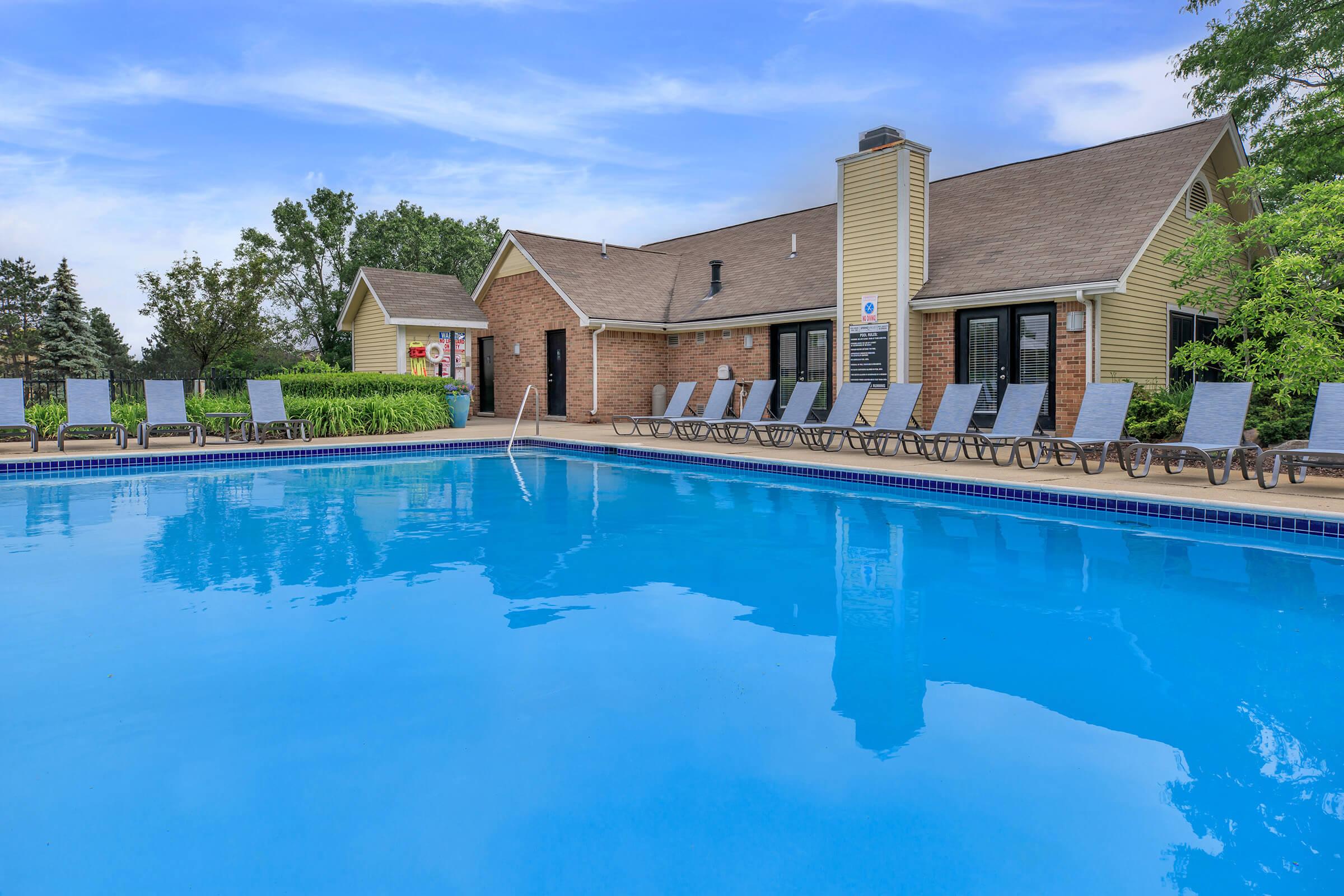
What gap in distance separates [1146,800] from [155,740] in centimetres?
330

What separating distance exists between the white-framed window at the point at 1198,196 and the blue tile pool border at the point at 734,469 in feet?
26.8

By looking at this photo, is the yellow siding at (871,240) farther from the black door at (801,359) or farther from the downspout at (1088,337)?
the downspout at (1088,337)

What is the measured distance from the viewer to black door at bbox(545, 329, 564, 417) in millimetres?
18625

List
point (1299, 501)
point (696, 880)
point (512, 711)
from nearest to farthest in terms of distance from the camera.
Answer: point (696, 880) < point (512, 711) < point (1299, 501)

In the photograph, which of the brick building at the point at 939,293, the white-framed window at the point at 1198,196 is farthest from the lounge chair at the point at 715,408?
the white-framed window at the point at 1198,196

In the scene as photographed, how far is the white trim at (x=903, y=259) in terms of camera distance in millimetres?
12961

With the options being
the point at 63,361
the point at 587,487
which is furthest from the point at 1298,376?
the point at 63,361

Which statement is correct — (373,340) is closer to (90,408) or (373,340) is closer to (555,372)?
(555,372)

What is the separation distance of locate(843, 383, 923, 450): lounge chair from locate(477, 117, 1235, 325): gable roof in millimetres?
1967

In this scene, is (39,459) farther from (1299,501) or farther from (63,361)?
(63,361)

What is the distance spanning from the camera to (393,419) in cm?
1528

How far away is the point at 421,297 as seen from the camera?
19.8m

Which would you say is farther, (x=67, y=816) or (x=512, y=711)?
(x=512, y=711)

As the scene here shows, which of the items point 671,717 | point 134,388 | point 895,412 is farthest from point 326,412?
point 671,717
